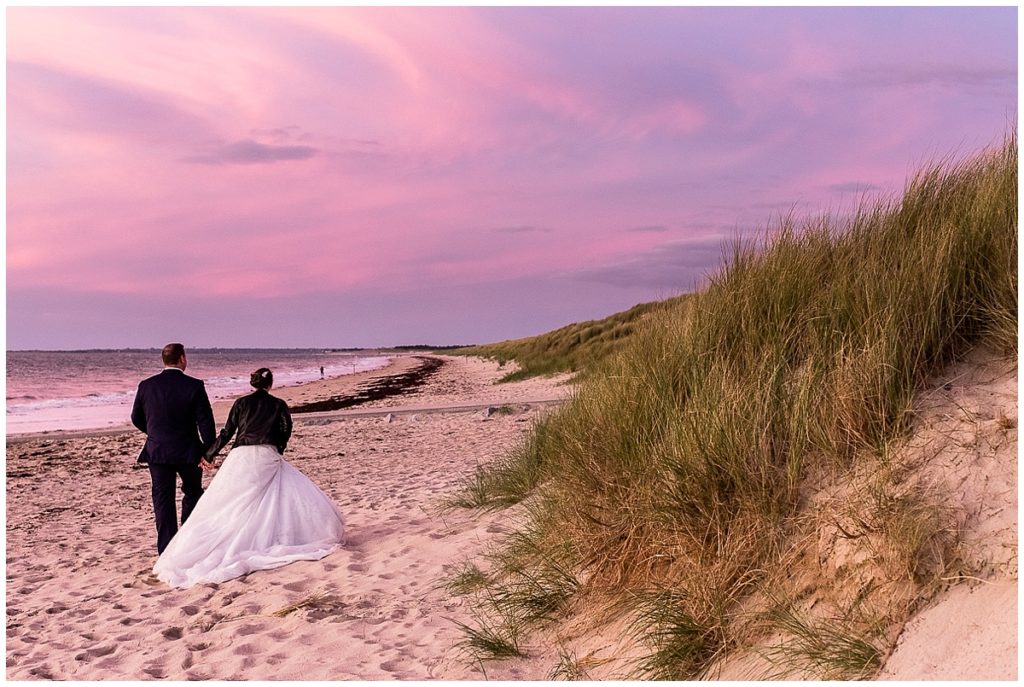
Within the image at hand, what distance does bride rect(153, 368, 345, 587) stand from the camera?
7102 mm

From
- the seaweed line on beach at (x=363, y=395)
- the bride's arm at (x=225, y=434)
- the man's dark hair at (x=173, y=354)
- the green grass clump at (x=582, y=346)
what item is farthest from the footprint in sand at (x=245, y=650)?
the green grass clump at (x=582, y=346)

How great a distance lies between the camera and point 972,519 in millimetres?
3807

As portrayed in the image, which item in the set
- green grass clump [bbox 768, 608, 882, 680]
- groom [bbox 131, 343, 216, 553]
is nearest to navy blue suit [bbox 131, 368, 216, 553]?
groom [bbox 131, 343, 216, 553]

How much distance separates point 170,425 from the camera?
7508mm

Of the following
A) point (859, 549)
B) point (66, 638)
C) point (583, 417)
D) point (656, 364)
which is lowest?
point (66, 638)

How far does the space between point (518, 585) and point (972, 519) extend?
8.89 feet

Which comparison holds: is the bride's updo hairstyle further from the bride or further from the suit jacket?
the suit jacket

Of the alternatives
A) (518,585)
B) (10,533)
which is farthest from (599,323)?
(518,585)

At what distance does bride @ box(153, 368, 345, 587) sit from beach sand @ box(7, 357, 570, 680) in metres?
0.25

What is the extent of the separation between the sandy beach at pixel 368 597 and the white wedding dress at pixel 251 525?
0.64 feet

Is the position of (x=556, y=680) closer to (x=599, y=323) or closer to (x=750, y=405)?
(x=750, y=405)

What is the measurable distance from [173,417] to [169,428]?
0.11m

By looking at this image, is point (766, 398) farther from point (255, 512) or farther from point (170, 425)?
point (170, 425)

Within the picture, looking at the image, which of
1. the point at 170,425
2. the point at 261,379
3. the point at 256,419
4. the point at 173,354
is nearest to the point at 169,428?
the point at 170,425
